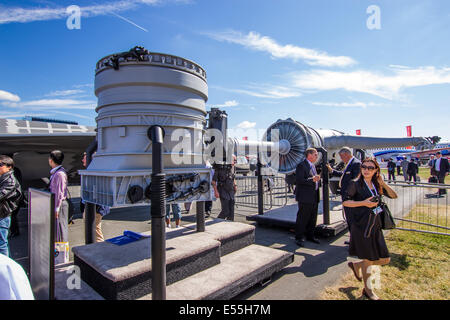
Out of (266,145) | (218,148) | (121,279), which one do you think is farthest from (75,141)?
(121,279)

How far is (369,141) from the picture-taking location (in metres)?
8.35

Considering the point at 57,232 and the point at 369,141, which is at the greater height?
the point at 369,141

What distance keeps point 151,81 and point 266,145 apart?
17.9 ft

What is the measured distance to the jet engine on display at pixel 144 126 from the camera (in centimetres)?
262

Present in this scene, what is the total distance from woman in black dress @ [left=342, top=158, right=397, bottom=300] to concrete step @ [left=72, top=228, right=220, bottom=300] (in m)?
1.90

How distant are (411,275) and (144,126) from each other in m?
4.49

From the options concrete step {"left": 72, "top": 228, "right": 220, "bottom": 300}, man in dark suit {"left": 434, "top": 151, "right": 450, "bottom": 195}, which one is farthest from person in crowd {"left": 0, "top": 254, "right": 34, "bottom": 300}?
man in dark suit {"left": 434, "top": 151, "right": 450, "bottom": 195}

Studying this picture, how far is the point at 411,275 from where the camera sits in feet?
12.1

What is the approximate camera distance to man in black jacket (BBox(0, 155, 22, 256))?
3.64 meters

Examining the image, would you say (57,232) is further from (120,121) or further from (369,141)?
(369,141)

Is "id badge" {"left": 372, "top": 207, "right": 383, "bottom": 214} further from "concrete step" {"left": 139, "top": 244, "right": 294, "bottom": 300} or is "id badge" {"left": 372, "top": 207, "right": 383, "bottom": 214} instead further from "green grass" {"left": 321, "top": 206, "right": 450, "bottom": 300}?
"concrete step" {"left": 139, "top": 244, "right": 294, "bottom": 300}

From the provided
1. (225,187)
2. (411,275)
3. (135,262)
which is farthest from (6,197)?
(411,275)

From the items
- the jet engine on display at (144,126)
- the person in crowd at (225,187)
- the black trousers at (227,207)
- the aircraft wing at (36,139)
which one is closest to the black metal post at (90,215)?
the jet engine on display at (144,126)

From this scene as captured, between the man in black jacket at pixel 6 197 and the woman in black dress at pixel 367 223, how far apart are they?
5.04m
